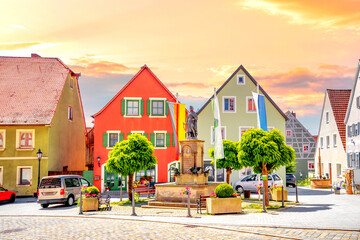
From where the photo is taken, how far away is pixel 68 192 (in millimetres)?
23125

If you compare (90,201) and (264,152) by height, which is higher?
(264,152)

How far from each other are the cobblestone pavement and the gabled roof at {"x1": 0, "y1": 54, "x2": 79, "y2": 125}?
1919 cm

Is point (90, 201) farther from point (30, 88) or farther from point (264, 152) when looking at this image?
point (30, 88)

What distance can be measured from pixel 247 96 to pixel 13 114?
19.6 meters

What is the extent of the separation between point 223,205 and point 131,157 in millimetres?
7704

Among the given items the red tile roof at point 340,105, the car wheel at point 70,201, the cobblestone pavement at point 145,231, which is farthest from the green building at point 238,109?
the cobblestone pavement at point 145,231

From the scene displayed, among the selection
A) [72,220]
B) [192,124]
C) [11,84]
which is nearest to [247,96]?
[192,124]

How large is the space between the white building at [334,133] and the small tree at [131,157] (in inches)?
948

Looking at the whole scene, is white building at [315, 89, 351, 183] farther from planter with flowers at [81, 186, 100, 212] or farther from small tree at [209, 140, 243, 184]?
planter with flowers at [81, 186, 100, 212]

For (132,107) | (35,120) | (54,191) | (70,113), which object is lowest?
(54,191)

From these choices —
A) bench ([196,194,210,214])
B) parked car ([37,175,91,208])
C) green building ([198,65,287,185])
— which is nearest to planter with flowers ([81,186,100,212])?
parked car ([37,175,91,208])

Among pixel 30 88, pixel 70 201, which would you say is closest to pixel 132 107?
pixel 30 88

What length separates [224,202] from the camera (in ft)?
56.4

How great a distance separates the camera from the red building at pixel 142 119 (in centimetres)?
3644
